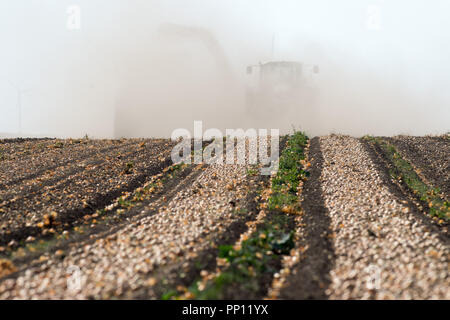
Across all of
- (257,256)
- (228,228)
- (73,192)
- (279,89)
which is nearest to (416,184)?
(228,228)

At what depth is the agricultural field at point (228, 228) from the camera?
662cm

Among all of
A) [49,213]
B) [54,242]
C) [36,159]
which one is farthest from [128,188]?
[36,159]

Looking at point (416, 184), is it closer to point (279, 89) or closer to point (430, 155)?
point (430, 155)

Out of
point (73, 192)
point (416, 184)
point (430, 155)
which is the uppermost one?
point (430, 155)

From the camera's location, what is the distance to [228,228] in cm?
923

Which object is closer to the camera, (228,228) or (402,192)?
(228,228)

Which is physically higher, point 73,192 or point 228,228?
point 73,192

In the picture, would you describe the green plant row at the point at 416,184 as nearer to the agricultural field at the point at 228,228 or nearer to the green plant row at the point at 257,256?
the agricultural field at the point at 228,228

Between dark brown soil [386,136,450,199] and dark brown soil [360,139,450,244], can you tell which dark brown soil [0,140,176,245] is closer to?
dark brown soil [360,139,450,244]

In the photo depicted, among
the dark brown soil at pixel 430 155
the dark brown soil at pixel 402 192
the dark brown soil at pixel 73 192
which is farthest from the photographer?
the dark brown soil at pixel 430 155

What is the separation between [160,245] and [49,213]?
12.2 ft

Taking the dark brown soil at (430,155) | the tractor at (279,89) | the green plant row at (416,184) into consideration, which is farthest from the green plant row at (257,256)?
the tractor at (279,89)
